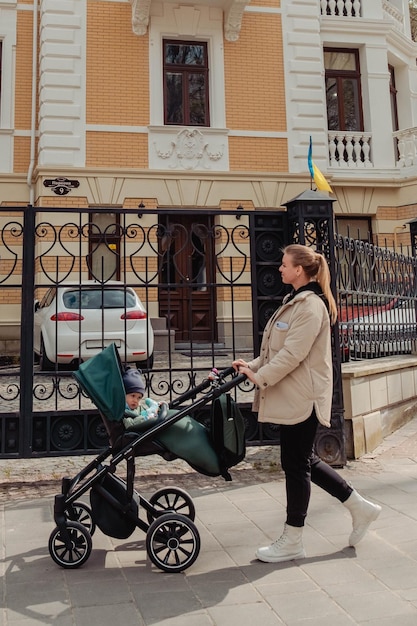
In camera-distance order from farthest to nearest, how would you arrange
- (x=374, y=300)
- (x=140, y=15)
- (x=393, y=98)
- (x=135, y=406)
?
(x=393, y=98)
(x=140, y=15)
(x=374, y=300)
(x=135, y=406)

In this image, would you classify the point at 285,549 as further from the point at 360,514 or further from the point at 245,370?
the point at 245,370

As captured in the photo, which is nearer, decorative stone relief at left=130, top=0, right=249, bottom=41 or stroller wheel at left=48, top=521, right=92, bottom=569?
stroller wheel at left=48, top=521, right=92, bottom=569

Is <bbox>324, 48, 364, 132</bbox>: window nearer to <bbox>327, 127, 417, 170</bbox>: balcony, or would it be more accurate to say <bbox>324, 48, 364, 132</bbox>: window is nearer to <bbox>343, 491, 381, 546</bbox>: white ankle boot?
<bbox>327, 127, 417, 170</bbox>: balcony

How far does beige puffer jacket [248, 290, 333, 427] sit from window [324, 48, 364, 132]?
14.1m

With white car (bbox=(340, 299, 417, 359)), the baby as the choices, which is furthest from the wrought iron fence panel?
the baby

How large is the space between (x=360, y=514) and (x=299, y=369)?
0.99 m

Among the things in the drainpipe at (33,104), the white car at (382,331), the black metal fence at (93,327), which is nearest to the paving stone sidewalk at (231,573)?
the black metal fence at (93,327)

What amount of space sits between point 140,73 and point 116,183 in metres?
2.80

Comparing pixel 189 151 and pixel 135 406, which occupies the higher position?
pixel 189 151

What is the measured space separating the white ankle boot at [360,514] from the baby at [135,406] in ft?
4.18

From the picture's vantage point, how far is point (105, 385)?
3.38 metres

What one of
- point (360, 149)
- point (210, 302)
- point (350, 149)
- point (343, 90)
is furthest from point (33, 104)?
point (210, 302)

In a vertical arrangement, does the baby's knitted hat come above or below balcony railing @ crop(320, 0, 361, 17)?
below

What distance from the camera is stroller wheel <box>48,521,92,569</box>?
3355 mm
